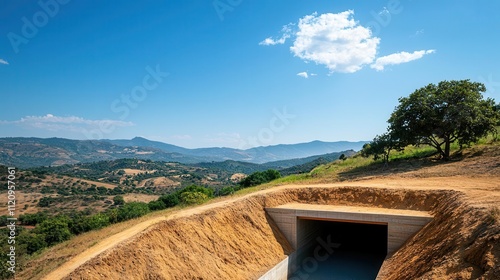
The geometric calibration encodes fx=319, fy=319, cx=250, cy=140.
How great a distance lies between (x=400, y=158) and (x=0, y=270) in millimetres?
34984

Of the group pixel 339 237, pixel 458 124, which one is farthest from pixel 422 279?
pixel 458 124

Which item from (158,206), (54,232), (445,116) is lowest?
(158,206)

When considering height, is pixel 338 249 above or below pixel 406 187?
below

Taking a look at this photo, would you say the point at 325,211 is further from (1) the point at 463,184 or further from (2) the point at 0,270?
(2) the point at 0,270

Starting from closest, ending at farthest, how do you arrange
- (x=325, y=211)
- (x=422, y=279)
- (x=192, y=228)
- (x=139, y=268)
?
(x=422, y=279), (x=139, y=268), (x=192, y=228), (x=325, y=211)

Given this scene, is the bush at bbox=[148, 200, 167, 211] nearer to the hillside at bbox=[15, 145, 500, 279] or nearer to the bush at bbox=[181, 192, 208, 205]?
the bush at bbox=[181, 192, 208, 205]

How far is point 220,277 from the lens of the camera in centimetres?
1590

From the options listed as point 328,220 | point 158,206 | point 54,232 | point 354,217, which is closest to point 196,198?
point 54,232

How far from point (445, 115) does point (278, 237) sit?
19304 millimetres

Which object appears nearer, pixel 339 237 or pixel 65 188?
pixel 339 237

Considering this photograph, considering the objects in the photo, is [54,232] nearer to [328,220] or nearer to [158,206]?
[158,206]

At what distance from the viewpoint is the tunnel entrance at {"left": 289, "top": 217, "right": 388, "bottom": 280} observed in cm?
2197

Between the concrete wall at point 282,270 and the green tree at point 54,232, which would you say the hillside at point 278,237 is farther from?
the green tree at point 54,232

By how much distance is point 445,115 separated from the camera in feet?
94.1
